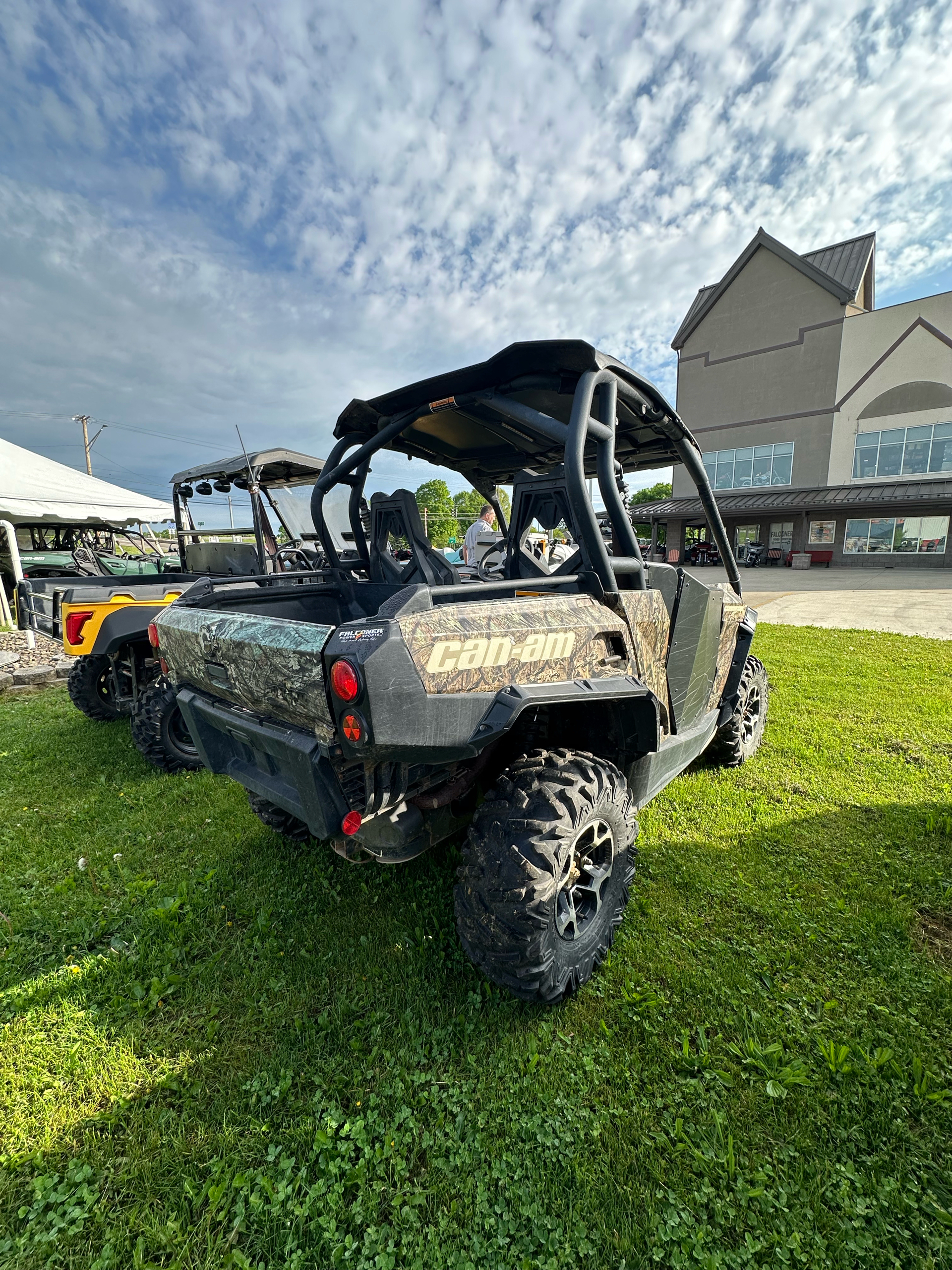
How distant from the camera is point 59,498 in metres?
18.3

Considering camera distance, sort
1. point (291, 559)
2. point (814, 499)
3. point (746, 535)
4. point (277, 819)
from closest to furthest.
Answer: point (277, 819)
point (291, 559)
point (814, 499)
point (746, 535)

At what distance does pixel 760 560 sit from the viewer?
2825cm

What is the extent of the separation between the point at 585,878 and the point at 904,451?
29484mm

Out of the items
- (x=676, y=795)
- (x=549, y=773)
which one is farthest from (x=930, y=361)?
(x=549, y=773)

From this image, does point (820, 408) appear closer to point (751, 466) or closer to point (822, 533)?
point (751, 466)

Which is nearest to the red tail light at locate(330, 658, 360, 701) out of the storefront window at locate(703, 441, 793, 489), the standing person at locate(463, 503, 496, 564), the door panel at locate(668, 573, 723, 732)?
the door panel at locate(668, 573, 723, 732)

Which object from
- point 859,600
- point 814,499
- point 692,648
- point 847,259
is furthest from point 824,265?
point 692,648

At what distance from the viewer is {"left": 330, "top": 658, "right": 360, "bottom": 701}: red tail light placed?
1479 mm

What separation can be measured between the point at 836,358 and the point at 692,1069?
1221 inches

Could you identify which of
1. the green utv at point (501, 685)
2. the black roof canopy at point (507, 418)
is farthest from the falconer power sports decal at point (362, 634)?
the black roof canopy at point (507, 418)

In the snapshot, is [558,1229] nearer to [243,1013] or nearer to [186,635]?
[243,1013]

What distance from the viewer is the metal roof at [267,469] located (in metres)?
6.34

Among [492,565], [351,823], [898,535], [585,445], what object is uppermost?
[585,445]

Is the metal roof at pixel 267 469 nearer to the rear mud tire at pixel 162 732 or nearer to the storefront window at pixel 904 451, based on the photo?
the rear mud tire at pixel 162 732
